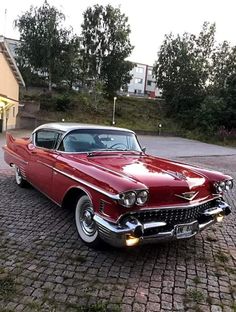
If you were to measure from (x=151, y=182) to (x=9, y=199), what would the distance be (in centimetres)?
328

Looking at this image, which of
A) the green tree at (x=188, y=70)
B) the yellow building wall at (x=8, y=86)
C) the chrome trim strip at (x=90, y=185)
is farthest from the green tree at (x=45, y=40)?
the chrome trim strip at (x=90, y=185)

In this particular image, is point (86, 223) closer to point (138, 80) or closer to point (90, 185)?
point (90, 185)

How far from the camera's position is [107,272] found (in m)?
3.36

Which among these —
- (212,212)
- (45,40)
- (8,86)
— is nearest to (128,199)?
(212,212)

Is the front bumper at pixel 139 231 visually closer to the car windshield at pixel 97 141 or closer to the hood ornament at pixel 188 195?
the hood ornament at pixel 188 195

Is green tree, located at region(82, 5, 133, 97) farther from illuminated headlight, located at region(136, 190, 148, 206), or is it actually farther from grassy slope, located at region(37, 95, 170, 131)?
illuminated headlight, located at region(136, 190, 148, 206)

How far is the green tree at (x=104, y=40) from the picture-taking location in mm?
33594

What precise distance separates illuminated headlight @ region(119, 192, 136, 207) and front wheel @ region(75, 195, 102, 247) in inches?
25.8

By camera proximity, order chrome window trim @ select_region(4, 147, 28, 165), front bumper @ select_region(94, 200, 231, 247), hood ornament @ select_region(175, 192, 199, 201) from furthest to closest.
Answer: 1. chrome window trim @ select_region(4, 147, 28, 165)
2. hood ornament @ select_region(175, 192, 199, 201)
3. front bumper @ select_region(94, 200, 231, 247)

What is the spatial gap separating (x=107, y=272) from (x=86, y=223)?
0.80m

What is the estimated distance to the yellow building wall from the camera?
22.2 m

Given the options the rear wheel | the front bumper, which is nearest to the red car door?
the rear wheel

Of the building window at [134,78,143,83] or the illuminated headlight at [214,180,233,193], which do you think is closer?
the illuminated headlight at [214,180,233,193]

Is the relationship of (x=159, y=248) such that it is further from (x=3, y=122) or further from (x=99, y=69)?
(x=99, y=69)
